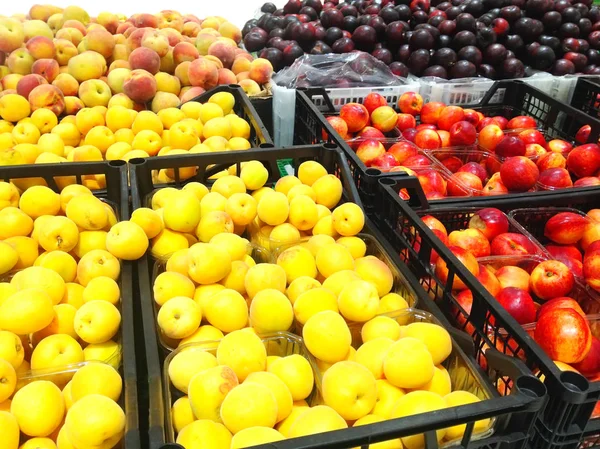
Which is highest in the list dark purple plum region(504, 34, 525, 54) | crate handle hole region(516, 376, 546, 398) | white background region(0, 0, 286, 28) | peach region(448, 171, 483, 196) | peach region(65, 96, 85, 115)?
dark purple plum region(504, 34, 525, 54)

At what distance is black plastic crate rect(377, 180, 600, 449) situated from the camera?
2.62ft

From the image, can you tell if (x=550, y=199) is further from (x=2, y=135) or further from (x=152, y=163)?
(x=2, y=135)

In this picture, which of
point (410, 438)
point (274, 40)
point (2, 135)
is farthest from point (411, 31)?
point (410, 438)

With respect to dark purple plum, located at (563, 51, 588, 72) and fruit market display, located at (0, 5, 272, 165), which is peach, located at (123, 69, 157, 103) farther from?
dark purple plum, located at (563, 51, 588, 72)

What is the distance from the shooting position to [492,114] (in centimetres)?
245

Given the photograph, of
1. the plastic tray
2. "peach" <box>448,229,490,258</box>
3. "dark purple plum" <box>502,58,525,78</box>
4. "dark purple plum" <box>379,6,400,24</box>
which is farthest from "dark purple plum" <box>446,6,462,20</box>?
the plastic tray

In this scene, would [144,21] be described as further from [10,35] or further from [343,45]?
[343,45]

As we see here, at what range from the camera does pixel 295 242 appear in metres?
1.25

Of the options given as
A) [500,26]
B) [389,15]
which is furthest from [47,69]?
[500,26]

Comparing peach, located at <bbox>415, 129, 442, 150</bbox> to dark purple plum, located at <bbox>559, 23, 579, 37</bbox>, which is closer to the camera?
peach, located at <bbox>415, 129, 442, 150</bbox>

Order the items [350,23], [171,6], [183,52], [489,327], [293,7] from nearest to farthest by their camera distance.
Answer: [489,327] → [183,52] → [350,23] → [293,7] → [171,6]

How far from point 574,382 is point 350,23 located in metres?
2.54

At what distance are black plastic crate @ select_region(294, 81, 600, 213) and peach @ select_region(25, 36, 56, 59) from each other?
3.51 ft

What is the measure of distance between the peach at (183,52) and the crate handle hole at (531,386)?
1998mm
